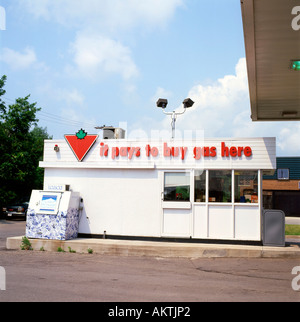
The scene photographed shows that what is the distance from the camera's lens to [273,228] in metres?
11.8

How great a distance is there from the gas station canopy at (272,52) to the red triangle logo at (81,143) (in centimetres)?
571

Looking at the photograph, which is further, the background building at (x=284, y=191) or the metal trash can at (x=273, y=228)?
the background building at (x=284, y=191)

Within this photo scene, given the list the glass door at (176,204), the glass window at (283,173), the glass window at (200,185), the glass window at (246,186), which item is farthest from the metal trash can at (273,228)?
the glass window at (283,173)

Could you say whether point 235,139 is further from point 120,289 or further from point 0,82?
point 0,82

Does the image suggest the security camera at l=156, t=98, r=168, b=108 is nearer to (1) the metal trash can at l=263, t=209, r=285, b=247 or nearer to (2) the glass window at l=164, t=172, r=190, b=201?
(2) the glass window at l=164, t=172, r=190, b=201

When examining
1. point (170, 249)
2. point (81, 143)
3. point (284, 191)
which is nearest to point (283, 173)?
point (284, 191)

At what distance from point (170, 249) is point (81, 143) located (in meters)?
5.02

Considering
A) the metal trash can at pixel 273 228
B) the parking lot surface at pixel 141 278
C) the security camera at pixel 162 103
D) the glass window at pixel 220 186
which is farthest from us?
the security camera at pixel 162 103

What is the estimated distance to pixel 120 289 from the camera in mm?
7023

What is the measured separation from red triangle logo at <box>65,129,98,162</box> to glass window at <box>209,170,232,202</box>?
14.3 feet

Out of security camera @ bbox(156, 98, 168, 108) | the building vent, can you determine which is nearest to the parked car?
the building vent

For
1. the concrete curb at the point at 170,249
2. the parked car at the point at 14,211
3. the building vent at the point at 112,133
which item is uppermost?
the building vent at the point at 112,133

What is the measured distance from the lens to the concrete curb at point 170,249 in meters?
11.2

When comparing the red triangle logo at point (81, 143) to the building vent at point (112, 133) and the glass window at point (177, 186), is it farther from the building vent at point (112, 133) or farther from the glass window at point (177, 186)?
the glass window at point (177, 186)
